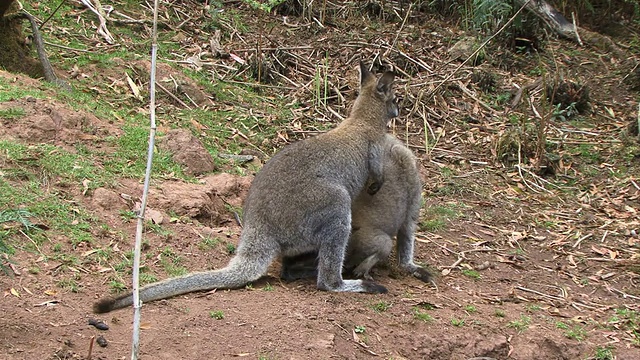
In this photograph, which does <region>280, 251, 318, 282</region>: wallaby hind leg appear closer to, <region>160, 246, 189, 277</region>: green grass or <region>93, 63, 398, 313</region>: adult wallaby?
A: <region>93, 63, 398, 313</region>: adult wallaby

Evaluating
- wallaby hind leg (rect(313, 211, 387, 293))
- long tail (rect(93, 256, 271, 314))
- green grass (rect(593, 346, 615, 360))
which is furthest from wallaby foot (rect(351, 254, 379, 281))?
green grass (rect(593, 346, 615, 360))

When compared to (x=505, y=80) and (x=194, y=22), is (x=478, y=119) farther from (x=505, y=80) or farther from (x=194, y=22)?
(x=194, y=22)

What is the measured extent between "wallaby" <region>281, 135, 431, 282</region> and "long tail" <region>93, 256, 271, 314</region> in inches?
20.1

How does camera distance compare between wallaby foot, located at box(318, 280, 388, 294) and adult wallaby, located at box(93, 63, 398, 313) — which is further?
wallaby foot, located at box(318, 280, 388, 294)

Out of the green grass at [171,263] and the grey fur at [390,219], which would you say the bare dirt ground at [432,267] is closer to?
the green grass at [171,263]

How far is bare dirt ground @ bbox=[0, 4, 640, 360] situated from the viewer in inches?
196

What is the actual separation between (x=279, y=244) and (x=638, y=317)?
10.6ft

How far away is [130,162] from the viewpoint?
7395 mm

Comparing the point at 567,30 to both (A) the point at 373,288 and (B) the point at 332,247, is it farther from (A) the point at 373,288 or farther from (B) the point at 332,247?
(B) the point at 332,247

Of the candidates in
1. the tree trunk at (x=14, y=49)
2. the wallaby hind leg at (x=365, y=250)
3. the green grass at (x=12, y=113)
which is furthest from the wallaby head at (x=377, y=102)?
the tree trunk at (x=14, y=49)

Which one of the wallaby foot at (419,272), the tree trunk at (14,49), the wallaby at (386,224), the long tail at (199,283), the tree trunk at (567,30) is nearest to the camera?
the long tail at (199,283)

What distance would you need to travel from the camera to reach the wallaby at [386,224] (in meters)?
6.54

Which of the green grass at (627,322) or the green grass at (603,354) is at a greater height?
the green grass at (603,354)

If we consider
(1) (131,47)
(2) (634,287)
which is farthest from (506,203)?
(1) (131,47)
